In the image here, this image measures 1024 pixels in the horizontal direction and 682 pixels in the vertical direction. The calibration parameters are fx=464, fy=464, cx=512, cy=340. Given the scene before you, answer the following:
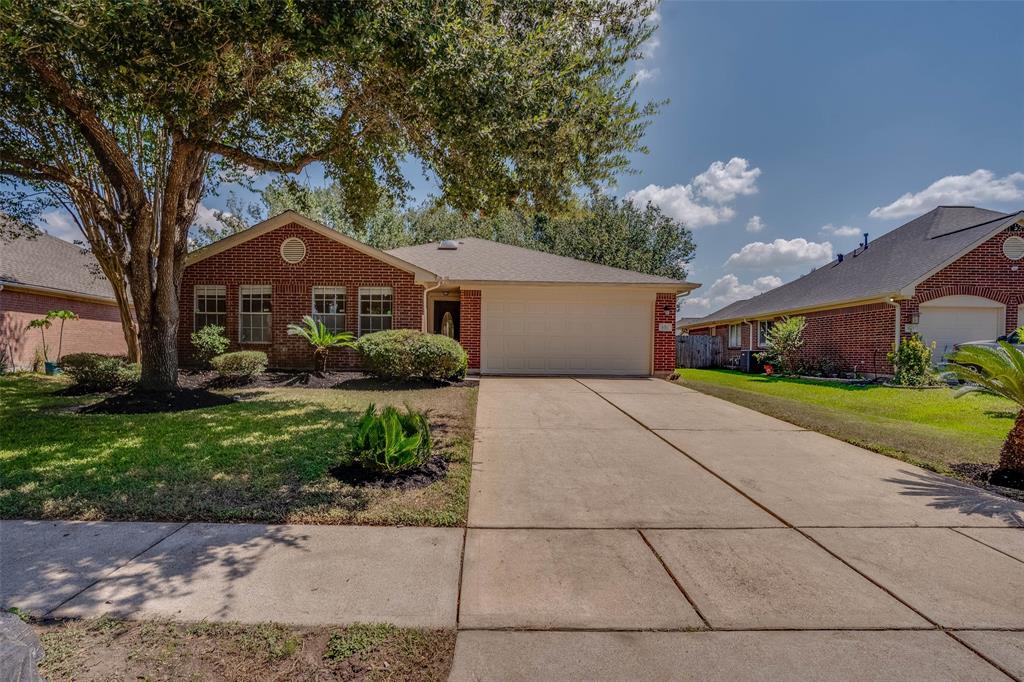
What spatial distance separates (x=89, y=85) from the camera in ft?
18.3

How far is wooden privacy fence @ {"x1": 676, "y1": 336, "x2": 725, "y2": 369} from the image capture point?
2355 cm

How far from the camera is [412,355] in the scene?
10.6 meters

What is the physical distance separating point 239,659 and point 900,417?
10386 millimetres

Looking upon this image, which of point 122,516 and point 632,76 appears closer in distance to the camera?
point 122,516

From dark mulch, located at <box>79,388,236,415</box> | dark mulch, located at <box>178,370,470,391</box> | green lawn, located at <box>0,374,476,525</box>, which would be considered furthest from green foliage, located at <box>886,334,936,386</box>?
dark mulch, located at <box>79,388,236,415</box>

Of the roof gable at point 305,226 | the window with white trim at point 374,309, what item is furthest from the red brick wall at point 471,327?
the window with white trim at point 374,309

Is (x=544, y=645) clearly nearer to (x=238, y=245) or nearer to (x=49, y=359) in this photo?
(x=238, y=245)

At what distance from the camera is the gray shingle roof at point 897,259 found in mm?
13859

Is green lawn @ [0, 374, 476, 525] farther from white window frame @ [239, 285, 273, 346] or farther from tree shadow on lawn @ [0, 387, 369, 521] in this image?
white window frame @ [239, 285, 273, 346]

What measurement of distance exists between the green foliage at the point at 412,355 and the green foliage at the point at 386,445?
19.7 feet

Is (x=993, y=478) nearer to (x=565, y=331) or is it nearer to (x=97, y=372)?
(x=565, y=331)

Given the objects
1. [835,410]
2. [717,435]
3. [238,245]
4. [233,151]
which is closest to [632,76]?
[717,435]

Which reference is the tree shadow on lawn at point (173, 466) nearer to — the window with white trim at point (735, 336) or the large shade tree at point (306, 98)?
the large shade tree at point (306, 98)

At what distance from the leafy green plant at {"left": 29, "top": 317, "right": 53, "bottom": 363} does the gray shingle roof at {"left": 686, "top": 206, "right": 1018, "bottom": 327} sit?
976 inches
